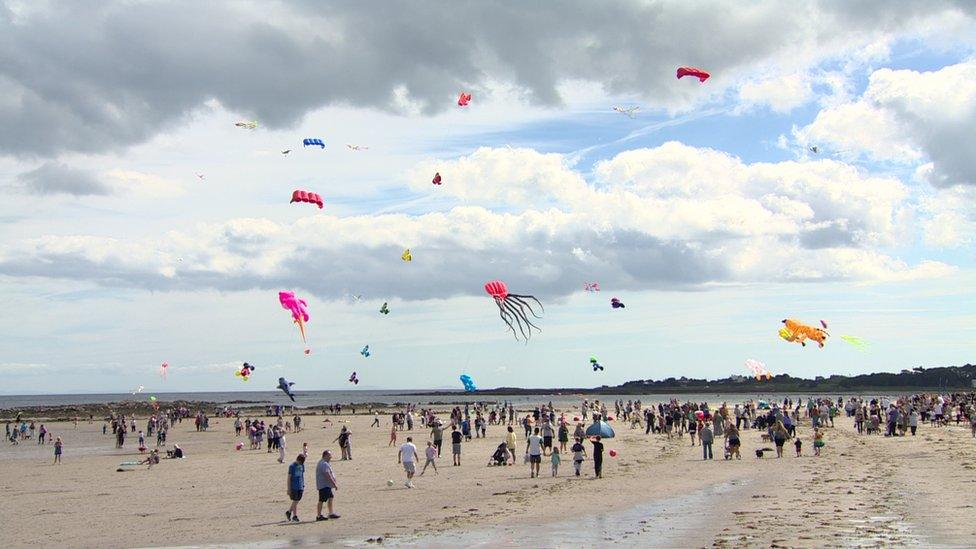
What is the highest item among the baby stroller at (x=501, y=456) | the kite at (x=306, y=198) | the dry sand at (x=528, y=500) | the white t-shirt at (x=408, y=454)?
the kite at (x=306, y=198)

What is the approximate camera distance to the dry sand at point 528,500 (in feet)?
41.5

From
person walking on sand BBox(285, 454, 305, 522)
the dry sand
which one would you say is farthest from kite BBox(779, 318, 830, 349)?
person walking on sand BBox(285, 454, 305, 522)

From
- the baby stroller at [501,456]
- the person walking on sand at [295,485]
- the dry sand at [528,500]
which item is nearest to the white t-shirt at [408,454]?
the dry sand at [528,500]

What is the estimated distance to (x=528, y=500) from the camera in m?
16.7

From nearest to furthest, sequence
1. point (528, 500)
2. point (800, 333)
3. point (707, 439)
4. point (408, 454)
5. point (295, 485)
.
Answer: point (295, 485)
point (528, 500)
point (408, 454)
point (707, 439)
point (800, 333)

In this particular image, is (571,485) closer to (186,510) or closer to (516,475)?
(516,475)

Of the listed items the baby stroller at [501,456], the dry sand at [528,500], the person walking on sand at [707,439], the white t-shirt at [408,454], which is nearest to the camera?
the dry sand at [528,500]

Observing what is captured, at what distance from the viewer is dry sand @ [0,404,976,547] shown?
41.5ft

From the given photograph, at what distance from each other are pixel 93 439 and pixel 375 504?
32.2 m

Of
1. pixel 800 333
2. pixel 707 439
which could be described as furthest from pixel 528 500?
pixel 800 333

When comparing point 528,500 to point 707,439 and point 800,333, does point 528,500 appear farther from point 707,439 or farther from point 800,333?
point 800,333

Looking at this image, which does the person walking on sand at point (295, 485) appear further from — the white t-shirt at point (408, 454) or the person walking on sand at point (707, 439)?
the person walking on sand at point (707, 439)

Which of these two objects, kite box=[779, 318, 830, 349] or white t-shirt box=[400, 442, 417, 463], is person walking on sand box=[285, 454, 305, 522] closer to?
white t-shirt box=[400, 442, 417, 463]

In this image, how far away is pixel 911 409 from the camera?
111ft
